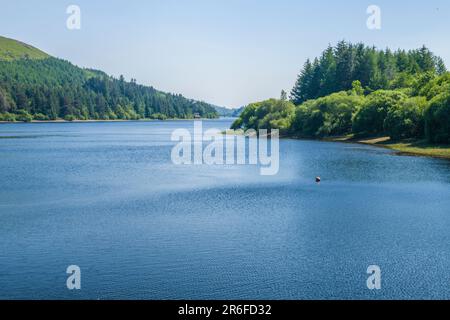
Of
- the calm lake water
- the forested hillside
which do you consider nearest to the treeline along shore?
the forested hillside

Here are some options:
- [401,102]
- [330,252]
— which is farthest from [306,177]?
[401,102]

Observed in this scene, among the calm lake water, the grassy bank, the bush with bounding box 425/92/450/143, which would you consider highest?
the bush with bounding box 425/92/450/143

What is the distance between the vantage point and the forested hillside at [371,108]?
108 metres

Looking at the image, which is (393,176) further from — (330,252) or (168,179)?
(330,252)

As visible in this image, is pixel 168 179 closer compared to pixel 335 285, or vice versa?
pixel 335 285

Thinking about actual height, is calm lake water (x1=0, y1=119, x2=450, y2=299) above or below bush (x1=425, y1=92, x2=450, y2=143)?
below

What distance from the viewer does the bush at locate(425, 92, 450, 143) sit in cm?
9981

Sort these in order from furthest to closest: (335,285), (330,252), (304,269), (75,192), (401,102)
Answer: (401,102) < (75,192) < (330,252) < (304,269) < (335,285)

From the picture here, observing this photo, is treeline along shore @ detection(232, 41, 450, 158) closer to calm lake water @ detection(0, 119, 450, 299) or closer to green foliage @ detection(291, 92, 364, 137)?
green foliage @ detection(291, 92, 364, 137)

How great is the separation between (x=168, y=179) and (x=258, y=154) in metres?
40.0

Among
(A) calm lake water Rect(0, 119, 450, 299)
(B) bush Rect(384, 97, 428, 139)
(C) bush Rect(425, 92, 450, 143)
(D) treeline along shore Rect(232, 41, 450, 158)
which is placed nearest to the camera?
(A) calm lake water Rect(0, 119, 450, 299)

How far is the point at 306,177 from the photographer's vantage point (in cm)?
7131

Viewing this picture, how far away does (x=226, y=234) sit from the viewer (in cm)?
3919

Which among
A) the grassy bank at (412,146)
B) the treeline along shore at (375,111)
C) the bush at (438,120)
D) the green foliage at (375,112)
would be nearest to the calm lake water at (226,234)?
the grassy bank at (412,146)
